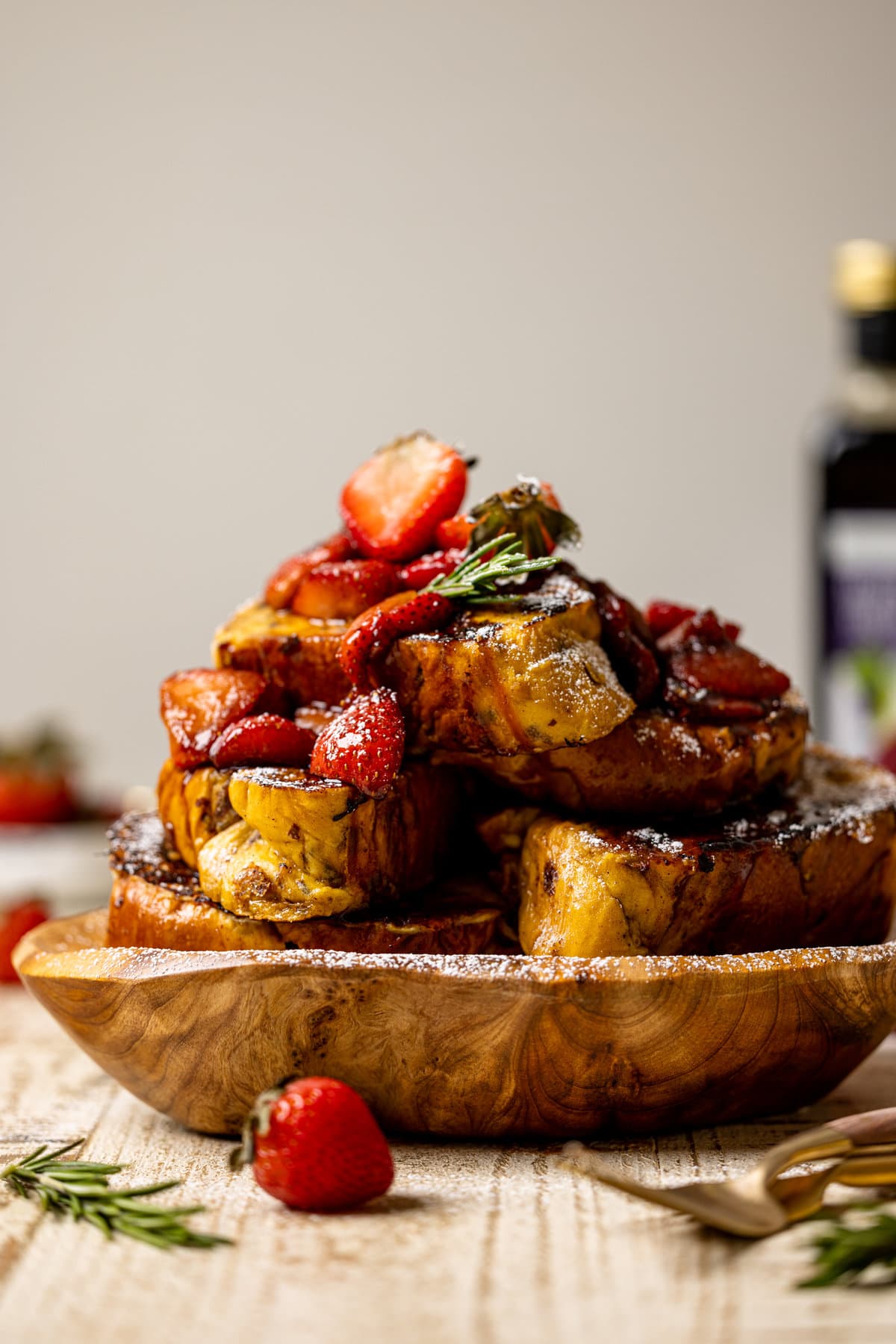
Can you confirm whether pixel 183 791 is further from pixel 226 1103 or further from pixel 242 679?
pixel 226 1103

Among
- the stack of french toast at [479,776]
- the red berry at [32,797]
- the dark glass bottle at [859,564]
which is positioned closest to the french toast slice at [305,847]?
the stack of french toast at [479,776]

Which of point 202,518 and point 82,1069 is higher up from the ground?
point 202,518

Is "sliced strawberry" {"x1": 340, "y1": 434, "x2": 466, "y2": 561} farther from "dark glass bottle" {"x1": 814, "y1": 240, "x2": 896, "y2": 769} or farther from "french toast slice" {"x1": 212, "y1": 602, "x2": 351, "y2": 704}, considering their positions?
"dark glass bottle" {"x1": 814, "y1": 240, "x2": 896, "y2": 769}

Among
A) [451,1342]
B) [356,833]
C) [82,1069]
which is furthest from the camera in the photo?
[82,1069]

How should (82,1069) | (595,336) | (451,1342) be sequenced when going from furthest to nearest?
(595,336), (82,1069), (451,1342)

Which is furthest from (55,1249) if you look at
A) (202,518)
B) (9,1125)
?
(202,518)

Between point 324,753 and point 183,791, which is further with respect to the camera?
point 183,791

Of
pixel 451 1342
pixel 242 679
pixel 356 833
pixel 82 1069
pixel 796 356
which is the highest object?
pixel 796 356
